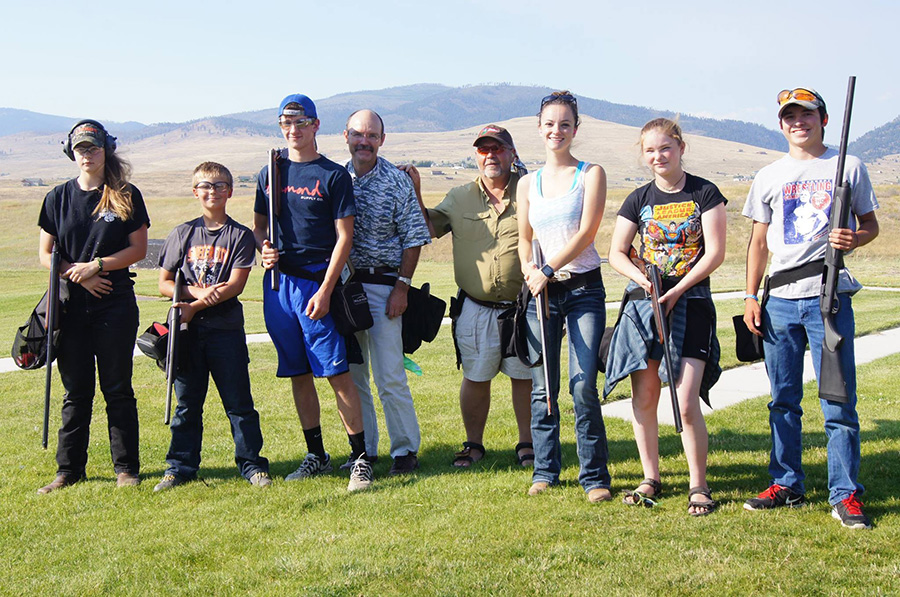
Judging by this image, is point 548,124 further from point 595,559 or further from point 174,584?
point 174,584

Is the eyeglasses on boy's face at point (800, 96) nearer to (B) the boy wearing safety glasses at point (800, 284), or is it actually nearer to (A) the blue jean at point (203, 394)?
(B) the boy wearing safety glasses at point (800, 284)

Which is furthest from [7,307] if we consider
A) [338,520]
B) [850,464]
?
Answer: [850,464]

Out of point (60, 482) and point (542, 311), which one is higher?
point (542, 311)

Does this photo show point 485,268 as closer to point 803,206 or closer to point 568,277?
point 568,277

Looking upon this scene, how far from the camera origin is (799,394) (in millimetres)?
4664

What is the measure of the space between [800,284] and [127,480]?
4365 mm

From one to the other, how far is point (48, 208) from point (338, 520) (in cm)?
285

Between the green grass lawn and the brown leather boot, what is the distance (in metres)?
0.10

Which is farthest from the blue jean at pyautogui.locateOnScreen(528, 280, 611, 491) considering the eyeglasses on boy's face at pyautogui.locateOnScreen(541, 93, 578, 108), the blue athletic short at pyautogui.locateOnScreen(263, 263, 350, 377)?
the blue athletic short at pyautogui.locateOnScreen(263, 263, 350, 377)

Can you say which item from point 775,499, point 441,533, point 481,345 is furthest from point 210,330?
point 775,499

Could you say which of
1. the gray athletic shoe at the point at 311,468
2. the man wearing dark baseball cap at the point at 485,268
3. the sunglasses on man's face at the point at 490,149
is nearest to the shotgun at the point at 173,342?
the gray athletic shoe at the point at 311,468

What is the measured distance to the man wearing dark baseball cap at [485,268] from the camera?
18.0 feet

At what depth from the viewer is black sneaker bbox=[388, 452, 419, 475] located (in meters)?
5.61

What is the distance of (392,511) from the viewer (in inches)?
186
